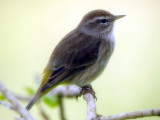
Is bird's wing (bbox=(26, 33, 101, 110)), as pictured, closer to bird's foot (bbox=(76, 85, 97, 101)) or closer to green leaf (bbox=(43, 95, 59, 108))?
bird's foot (bbox=(76, 85, 97, 101))

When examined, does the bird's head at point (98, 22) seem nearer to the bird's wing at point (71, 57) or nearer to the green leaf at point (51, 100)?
the bird's wing at point (71, 57)

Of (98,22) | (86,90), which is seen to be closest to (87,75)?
(86,90)

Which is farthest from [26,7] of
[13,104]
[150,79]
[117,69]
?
[13,104]

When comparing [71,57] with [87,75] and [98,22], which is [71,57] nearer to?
[87,75]

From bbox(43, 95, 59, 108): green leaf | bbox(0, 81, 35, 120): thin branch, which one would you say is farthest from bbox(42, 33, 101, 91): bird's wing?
bbox(0, 81, 35, 120): thin branch

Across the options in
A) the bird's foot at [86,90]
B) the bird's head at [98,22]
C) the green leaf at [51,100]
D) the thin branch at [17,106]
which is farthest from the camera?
the bird's head at [98,22]

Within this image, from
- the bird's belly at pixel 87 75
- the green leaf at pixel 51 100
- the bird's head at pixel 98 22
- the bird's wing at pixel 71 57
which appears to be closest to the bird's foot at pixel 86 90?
the bird's belly at pixel 87 75
